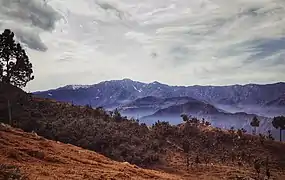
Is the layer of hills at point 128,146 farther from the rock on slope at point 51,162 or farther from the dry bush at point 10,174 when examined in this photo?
the dry bush at point 10,174

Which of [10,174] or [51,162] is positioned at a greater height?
[10,174]

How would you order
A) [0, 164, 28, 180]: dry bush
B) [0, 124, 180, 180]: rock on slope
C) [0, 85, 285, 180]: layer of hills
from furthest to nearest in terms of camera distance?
[0, 85, 285, 180]: layer of hills, [0, 124, 180, 180]: rock on slope, [0, 164, 28, 180]: dry bush

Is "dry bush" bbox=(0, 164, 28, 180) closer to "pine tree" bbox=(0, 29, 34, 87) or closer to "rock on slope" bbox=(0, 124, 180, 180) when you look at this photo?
"rock on slope" bbox=(0, 124, 180, 180)

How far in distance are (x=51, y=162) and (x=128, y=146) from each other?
23.9 meters

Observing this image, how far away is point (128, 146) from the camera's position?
52.4m

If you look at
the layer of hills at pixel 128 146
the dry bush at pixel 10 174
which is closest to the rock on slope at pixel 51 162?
the layer of hills at pixel 128 146

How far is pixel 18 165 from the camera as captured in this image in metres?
25.0

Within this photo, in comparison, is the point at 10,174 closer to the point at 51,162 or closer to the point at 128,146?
the point at 51,162

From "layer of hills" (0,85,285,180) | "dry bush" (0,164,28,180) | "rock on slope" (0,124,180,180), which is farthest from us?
"layer of hills" (0,85,285,180)

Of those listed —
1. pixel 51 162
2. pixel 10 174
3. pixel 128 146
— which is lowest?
pixel 128 146

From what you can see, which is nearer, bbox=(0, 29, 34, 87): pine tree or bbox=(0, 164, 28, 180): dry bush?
bbox=(0, 164, 28, 180): dry bush

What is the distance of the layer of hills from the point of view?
101 feet

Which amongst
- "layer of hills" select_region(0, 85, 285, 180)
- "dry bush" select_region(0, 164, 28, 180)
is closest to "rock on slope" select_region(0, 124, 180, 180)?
"layer of hills" select_region(0, 85, 285, 180)

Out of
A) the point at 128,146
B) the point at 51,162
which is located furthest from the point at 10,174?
the point at 128,146
